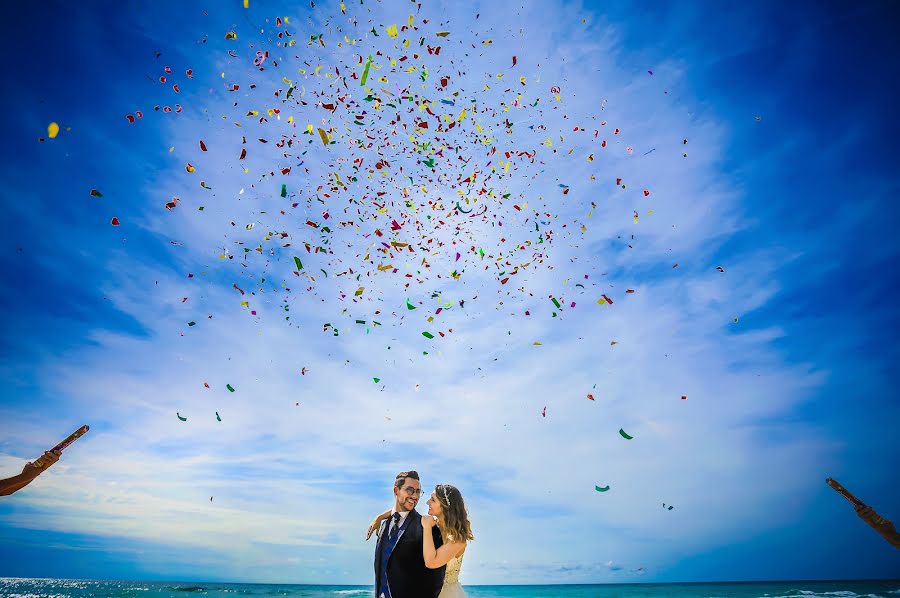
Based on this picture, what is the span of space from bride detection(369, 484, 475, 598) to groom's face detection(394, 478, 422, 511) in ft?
0.57

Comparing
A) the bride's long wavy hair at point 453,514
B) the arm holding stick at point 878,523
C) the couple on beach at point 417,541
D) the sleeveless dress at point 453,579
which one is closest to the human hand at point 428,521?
the couple on beach at point 417,541

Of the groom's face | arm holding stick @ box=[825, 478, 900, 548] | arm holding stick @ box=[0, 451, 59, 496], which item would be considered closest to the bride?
the groom's face

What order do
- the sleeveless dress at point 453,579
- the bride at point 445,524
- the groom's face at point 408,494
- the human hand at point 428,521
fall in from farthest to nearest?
the sleeveless dress at point 453,579
the groom's face at point 408,494
the human hand at point 428,521
the bride at point 445,524

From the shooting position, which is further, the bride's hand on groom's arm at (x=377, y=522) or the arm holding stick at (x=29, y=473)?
the bride's hand on groom's arm at (x=377, y=522)

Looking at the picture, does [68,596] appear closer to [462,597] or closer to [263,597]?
[263,597]

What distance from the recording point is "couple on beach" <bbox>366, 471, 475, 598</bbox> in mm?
4852

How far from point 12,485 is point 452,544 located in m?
3.99

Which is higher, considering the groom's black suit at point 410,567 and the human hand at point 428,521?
the human hand at point 428,521

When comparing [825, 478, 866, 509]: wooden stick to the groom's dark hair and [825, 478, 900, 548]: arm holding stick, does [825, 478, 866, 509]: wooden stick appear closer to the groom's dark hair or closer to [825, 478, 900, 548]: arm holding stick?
[825, 478, 900, 548]: arm holding stick

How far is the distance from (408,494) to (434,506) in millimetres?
306

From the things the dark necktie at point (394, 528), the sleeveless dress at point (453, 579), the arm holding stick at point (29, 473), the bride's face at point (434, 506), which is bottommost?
the sleeveless dress at point (453, 579)

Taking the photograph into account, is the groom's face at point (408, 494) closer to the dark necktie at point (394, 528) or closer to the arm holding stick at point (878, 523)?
the dark necktie at point (394, 528)

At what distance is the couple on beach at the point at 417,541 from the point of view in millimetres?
4852


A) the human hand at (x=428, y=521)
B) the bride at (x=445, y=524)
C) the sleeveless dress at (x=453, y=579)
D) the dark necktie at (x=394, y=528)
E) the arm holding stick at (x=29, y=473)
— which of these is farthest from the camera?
the sleeveless dress at (x=453, y=579)
